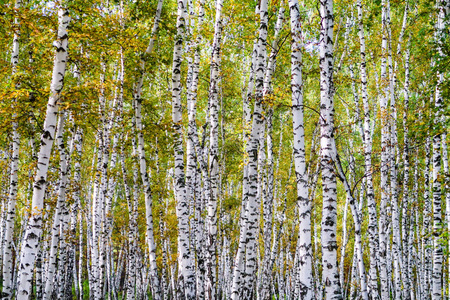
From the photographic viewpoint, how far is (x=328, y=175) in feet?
16.8

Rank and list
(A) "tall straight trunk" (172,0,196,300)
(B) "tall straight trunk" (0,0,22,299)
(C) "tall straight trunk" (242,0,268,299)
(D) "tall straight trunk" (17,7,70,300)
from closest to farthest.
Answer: (D) "tall straight trunk" (17,7,70,300), (C) "tall straight trunk" (242,0,268,299), (A) "tall straight trunk" (172,0,196,300), (B) "tall straight trunk" (0,0,22,299)

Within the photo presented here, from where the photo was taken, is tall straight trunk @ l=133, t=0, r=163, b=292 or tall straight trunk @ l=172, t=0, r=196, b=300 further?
tall straight trunk @ l=133, t=0, r=163, b=292

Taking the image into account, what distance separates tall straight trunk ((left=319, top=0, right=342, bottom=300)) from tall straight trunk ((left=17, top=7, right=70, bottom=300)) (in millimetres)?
5069

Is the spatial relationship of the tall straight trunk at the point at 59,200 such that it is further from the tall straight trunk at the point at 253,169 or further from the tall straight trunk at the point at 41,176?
the tall straight trunk at the point at 253,169

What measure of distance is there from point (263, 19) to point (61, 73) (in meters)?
4.35

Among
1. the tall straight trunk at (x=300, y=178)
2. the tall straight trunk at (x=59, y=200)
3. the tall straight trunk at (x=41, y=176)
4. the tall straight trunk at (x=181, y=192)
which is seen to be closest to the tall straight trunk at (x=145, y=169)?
the tall straight trunk at (x=181, y=192)

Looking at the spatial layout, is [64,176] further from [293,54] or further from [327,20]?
[327,20]

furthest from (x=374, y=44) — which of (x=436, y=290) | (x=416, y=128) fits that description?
(x=436, y=290)

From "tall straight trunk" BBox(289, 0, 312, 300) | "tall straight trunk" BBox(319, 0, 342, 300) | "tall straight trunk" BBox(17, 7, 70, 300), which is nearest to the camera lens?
"tall straight trunk" BBox(319, 0, 342, 300)

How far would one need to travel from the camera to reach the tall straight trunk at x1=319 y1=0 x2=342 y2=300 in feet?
16.1

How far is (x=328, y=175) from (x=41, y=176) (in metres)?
5.32

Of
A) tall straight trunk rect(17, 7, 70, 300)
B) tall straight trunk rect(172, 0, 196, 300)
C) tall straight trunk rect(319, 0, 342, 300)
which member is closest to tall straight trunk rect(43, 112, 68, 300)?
tall straight trunk rect(17, 7, 70, 300)

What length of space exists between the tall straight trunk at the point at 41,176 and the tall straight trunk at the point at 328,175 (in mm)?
5069

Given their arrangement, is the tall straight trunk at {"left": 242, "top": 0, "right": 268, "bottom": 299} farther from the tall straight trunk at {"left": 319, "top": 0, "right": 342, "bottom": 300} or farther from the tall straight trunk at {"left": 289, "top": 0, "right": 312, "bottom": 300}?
the tall straight trunk at {"left": 319, "top": 0, "right": 342, "bottom": 300}
